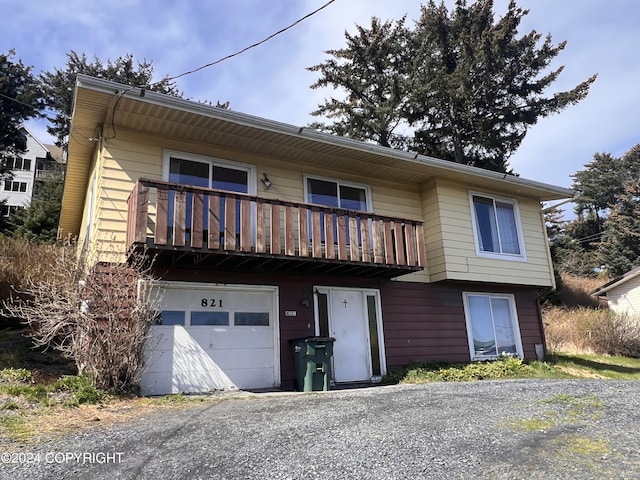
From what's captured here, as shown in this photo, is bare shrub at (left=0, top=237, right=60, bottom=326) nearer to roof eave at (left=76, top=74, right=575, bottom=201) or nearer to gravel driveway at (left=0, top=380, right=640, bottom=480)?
roof eave at (left=76, top=74, right=575, bottom=201)

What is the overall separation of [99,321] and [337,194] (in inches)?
233

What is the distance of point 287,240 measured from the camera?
27.7ft

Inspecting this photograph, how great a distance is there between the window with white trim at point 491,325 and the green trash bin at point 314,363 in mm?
4745

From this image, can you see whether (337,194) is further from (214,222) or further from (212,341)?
(212,341)

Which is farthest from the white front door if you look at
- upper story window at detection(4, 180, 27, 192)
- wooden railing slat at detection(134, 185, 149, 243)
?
upper story window at detection(4, 180, 27, 192)

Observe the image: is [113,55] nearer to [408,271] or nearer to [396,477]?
[408,271]

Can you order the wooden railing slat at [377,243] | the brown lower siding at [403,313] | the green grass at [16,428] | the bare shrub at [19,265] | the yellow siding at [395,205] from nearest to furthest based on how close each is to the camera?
1. the green grass at [16,428]
2. the yellow siding at [395,205]
3. the brown lower siding at [403,313]
4. the wooden railing slat at [377,243]
5. the bare shrub at [19,265]

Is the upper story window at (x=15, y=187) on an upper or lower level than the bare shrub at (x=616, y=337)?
upper

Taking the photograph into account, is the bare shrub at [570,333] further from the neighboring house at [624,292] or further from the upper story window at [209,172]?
the upper story window at [209,172]

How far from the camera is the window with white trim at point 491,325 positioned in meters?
11.8

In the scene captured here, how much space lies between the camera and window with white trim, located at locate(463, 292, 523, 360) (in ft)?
38.7

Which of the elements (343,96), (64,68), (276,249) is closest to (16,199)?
(64,68)

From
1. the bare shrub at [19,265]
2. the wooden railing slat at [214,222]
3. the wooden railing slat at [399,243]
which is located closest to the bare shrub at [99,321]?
the wooden railing slat at [214,222]

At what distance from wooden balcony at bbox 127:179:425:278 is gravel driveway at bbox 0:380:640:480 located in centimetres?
273
